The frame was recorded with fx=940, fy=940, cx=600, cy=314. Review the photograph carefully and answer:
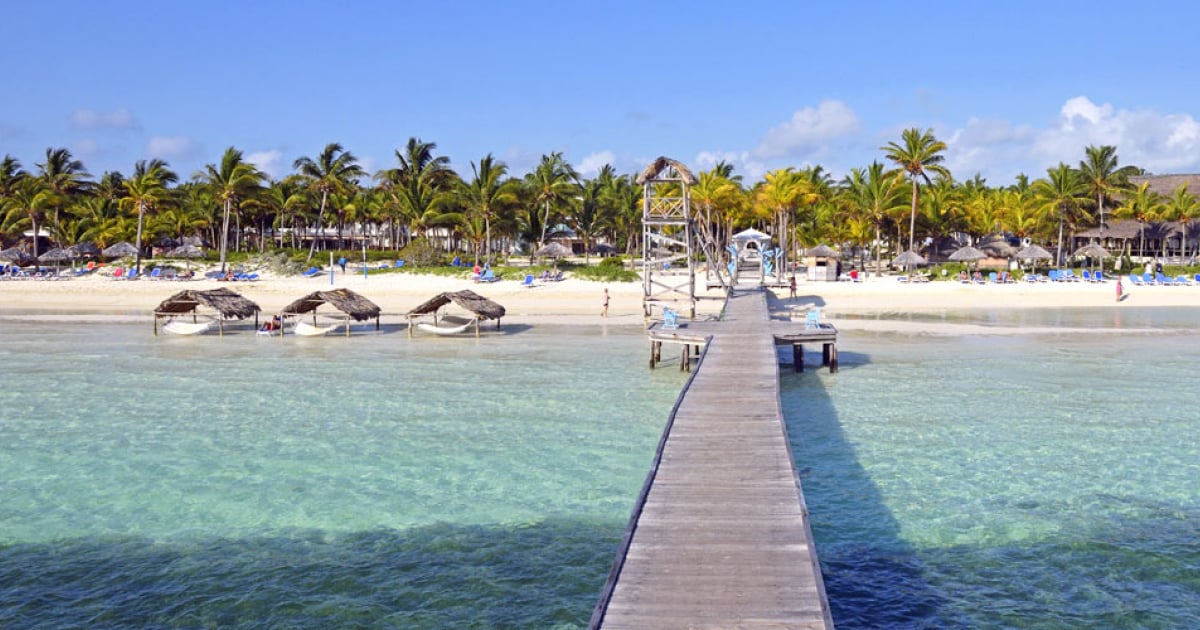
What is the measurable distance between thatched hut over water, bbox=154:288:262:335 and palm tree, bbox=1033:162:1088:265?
151 ft

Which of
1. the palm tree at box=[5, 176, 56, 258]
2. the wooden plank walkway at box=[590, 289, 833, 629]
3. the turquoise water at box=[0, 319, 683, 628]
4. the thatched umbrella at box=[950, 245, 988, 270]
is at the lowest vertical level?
the turquoise water at box=[0, 319, 683, 628]

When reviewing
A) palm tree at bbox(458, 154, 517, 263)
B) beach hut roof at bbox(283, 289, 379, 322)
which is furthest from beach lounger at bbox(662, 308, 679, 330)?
palm tree at bbox(458, 154, 517, 263)

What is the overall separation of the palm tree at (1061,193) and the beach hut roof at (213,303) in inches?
1818

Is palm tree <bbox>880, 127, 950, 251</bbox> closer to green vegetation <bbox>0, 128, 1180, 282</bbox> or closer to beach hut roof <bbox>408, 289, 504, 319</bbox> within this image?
green vegetation <bbox>0, 128, 1180, 282</bbox>

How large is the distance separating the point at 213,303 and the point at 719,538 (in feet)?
79.9

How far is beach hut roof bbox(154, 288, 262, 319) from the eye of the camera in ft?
93.1

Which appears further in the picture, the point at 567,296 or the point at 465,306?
the point at 567,296

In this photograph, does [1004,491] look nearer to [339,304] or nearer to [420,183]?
[339,304]

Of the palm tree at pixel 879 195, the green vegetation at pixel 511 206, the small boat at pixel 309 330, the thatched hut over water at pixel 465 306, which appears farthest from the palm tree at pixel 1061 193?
the small boat at pixel 309 330

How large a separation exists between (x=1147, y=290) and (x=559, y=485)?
4118 centimetres

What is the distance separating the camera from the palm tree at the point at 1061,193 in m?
55.2

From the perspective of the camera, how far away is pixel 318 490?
40.0 feet

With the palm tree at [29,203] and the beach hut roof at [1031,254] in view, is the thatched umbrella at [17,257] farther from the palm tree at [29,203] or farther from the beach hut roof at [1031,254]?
the beach hut roof at [1031,254]

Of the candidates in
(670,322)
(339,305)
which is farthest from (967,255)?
(339,305)
